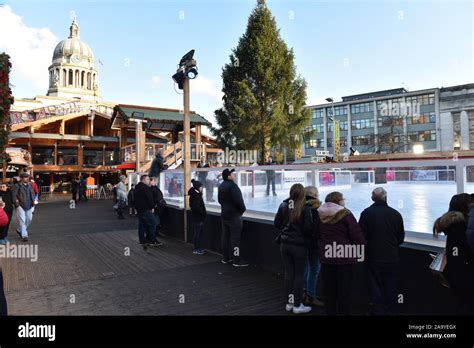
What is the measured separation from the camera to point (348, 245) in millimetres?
4141

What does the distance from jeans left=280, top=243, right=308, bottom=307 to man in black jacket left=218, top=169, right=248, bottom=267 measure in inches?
90.4

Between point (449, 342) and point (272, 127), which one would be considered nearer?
point (449, 342)

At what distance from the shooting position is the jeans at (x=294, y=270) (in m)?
4.71

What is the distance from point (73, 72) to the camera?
300ft

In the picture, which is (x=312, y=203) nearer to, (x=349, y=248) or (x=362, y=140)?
(x=349, y=248)

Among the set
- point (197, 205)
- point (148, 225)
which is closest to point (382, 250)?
point (197, 205)

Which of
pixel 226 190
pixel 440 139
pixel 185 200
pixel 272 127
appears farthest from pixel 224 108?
pixel 440 139

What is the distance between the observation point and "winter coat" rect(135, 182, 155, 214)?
891cm

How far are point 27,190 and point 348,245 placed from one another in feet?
31.2

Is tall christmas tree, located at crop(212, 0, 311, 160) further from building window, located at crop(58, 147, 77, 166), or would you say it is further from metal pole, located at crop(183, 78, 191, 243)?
metal pole, located at crop(183, 78, 191, 243)

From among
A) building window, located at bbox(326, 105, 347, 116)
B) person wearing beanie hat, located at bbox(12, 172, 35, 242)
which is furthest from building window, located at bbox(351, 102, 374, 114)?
person wearing beanie hat, located at bbox(12, 172, 35, 242)

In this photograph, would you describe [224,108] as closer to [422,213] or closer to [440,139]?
[422,213]

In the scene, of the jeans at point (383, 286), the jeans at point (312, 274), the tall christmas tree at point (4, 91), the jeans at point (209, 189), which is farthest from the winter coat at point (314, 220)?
the tall christmas tree at point (4, 91)

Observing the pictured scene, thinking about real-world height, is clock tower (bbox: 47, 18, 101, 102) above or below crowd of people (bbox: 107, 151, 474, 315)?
above
